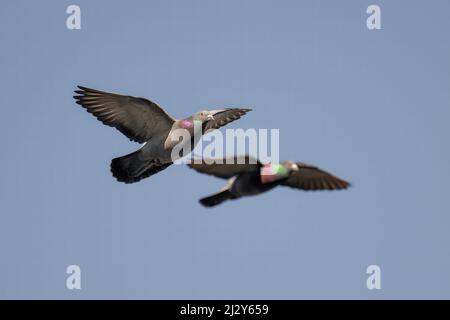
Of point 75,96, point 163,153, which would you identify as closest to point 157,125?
point 163,153

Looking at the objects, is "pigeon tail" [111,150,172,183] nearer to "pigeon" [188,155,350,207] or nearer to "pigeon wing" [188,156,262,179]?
"pigeon" [188,155,350,207]

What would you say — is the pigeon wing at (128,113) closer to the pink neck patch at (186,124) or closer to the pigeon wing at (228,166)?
the pink neck patch at (186,124)

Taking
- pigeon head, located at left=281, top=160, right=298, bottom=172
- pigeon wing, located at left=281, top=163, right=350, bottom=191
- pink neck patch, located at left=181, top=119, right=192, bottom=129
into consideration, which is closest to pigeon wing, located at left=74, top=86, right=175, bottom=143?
pink neck patch, located at left=181, top=119, right=192, bottom=129

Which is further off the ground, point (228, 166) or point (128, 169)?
point (128, 169)

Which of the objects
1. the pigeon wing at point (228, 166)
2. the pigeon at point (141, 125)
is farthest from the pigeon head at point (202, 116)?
the pigeon wing at point (228, 166)

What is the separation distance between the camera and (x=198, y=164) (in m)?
14.6

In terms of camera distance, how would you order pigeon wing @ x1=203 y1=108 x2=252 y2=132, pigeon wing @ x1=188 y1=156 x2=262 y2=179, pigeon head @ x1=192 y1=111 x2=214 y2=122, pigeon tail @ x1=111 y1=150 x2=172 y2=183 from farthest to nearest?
pigeon wing @ x1=203 y1=108 x2=252 y2=132
pigeon tail @ x1=111 y1=150 x2=172 y2=183
pigeon head @ x1=192 y1=111 x2=214 y2=122
pigeon wing @ x1=188 y1=156 x2=262 y2=179

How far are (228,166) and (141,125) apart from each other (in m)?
4.20

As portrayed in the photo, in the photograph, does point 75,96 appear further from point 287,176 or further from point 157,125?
point 287,176

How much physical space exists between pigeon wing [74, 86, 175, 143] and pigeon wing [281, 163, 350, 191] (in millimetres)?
3558

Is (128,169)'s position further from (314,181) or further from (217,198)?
(314,181)

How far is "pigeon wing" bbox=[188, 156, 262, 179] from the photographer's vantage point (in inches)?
562

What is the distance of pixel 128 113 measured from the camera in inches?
711

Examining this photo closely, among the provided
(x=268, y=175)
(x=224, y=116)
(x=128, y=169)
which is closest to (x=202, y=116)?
(x=224, y=116)
